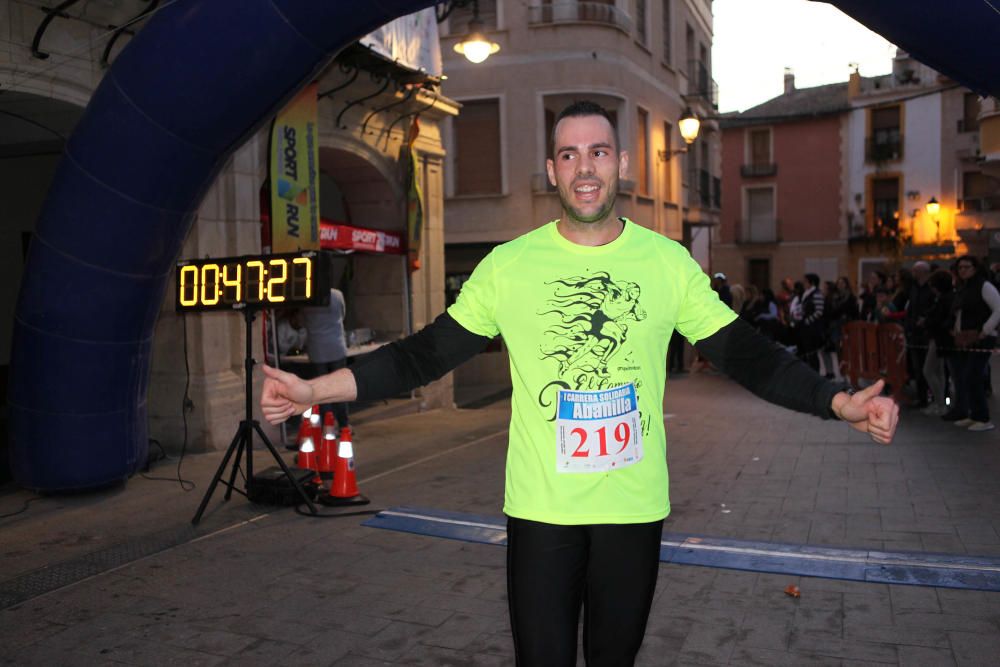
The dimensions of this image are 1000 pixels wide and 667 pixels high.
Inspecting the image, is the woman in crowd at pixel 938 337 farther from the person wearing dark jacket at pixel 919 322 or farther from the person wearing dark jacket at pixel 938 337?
the person wearing dark jacket at pixel 919 322

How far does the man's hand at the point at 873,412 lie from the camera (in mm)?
2539

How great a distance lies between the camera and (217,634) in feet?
15.0

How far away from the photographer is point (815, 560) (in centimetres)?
555

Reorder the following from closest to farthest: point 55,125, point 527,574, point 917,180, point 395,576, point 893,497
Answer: point 527,574 < point 395,576 < point 893,497 < point 55,125 < point 917,180

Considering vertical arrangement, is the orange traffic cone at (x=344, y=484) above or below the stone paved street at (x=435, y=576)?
above

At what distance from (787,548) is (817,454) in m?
3.64

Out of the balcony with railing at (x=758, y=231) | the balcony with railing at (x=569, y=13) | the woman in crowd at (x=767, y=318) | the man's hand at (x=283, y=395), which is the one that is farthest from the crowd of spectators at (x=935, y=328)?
the balcony with railing at (x=758, y=231)

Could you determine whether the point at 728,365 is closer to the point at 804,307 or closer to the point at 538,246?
the point at 538,246

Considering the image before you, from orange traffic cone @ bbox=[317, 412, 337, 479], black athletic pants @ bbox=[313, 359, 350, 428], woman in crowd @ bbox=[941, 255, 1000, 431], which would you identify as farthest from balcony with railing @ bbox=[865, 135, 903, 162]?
orange traffic cone @ bbox=[317, 412, 337, 479]

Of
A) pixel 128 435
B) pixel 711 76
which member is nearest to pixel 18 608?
pixel 128 435

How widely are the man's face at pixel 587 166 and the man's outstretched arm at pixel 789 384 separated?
0.55 m

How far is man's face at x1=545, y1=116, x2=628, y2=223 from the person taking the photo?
111 inches

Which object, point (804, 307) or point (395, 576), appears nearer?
point (395, 576)

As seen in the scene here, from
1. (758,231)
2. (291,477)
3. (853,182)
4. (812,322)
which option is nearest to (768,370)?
(291,477)
